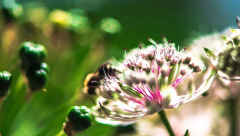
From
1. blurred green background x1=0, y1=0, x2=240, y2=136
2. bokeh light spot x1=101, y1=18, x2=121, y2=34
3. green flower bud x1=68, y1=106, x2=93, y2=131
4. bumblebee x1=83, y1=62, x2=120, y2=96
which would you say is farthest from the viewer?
bokeh light spot x1=101, y1=18, x2=121, y2=34

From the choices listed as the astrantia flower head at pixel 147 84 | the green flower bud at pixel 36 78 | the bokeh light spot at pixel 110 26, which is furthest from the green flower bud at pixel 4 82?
the bokeh light spot at pixel 110 26

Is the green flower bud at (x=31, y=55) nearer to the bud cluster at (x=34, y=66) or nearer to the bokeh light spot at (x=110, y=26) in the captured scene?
the bud cluster at (x=34, y=66)

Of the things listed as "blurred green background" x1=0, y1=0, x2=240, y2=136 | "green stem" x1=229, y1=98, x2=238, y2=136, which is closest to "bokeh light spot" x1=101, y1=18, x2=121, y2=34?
"blurred green background" x1=0, y1=0, x2=240, y2=136

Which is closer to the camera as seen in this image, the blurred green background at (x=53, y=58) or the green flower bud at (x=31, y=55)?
the green flower bud at (x=31, y=55)

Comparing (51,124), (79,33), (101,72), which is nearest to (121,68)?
(101,72)

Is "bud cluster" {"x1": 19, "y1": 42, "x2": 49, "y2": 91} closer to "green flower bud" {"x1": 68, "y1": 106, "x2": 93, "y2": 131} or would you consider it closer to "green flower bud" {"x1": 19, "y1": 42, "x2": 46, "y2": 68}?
"green flower bud" {"x1": 19, "y1": 42, "x2": 46, "y2": 68}

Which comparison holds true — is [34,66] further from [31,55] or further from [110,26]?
[110,26]
